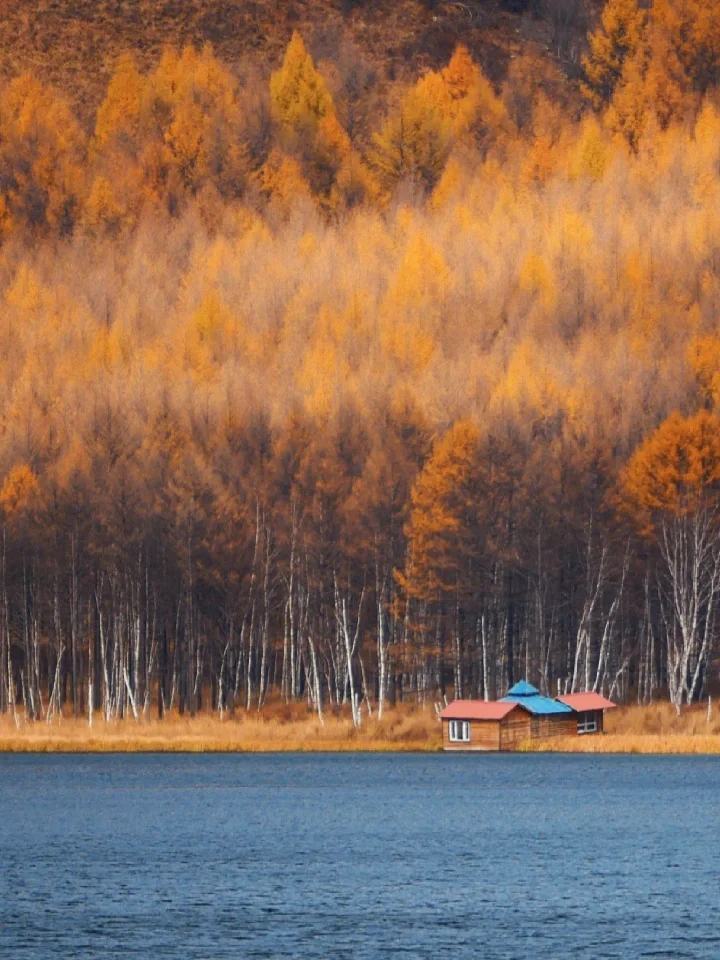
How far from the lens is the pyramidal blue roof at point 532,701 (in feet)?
239

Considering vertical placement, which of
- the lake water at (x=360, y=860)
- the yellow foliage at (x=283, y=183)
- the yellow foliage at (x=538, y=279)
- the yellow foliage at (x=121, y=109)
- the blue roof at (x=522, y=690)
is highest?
the yellow foliage at (x=121, y=109)

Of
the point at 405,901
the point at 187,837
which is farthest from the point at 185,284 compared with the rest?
the point at 405,901

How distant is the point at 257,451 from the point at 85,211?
261ft

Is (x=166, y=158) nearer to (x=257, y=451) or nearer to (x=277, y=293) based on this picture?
(x=277, y=293)

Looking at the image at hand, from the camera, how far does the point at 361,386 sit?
10556cm

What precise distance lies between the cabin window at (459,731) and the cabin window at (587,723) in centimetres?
437

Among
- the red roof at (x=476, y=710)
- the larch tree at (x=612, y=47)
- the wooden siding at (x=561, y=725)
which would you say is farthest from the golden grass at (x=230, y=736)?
the larch tree at (x=612, y=47)

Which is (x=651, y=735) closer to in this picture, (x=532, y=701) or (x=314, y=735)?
(x=532, y=701)

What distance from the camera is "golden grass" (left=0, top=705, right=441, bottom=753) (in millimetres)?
73750

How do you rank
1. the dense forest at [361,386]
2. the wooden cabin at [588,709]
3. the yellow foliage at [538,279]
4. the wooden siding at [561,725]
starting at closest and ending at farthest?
the wooden cabin at [588,709]
the wooden siding at [561,725]
the dense forest at [361,386]
the yellow foliage at [538,279]

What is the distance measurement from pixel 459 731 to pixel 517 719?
8.49ft

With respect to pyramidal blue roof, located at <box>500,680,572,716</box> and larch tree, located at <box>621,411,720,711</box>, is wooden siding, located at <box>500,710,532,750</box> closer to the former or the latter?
pyramidal blue roof, located at <box>500,680,572,716</box>

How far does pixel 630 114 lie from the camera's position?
166375 millimetres

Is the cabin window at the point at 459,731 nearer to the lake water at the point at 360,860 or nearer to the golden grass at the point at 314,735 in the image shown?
the lake water at the point at 360,860
